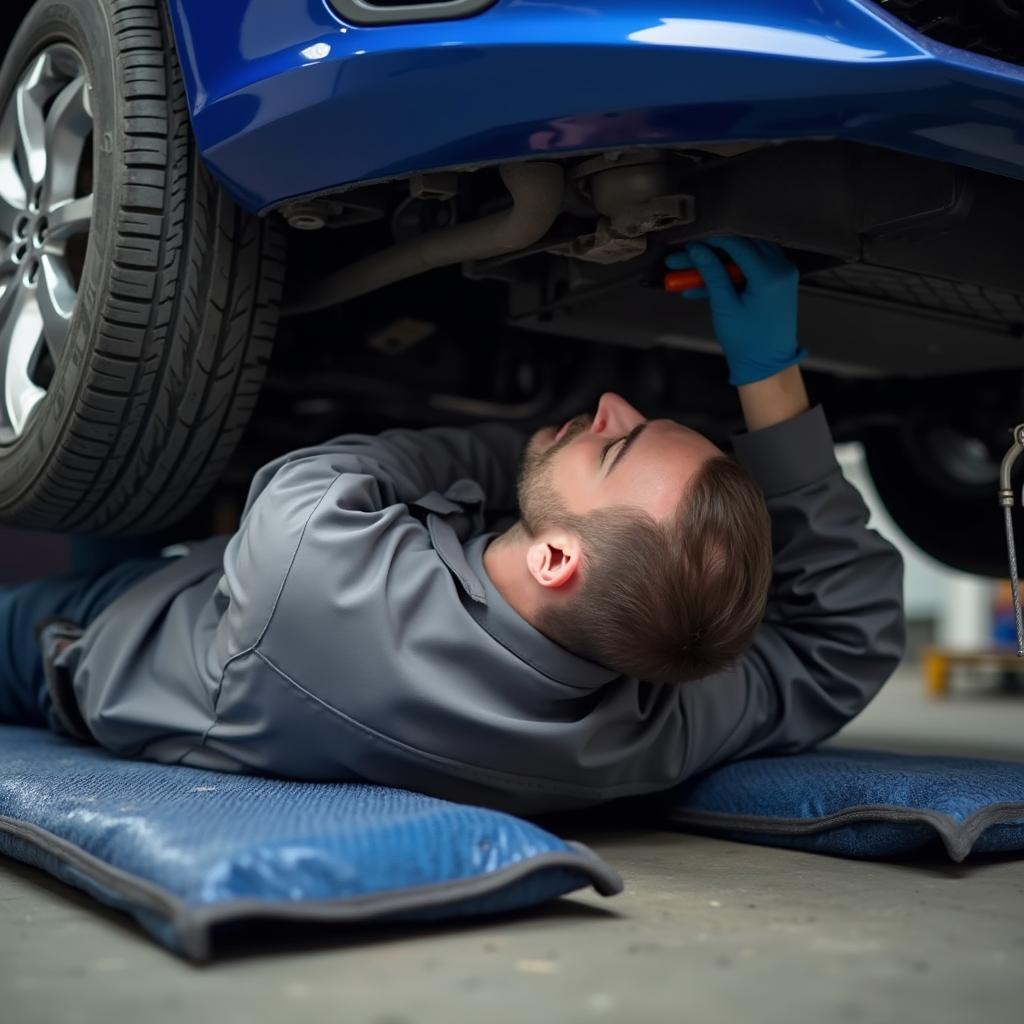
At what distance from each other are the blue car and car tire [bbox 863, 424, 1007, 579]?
0.61 ft

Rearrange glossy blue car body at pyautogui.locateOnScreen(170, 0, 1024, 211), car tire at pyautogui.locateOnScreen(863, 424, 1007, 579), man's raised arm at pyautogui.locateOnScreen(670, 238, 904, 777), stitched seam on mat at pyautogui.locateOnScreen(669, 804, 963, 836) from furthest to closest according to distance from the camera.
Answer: car tire at pyautogui.locateOnScreen(863, 424, 1007, 579)
man's raised arm at pyautogui.locateOnScreen(670, 238, 904, 777)
stitched seam on mat at pyautogui.locateOnScreen(669, 804, 963, 836)
glossy blue car body at pyautogui.locateOnScreen(170, 0, 1024, 211)

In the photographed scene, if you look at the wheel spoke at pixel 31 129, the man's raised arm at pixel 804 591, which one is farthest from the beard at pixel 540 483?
the wheel spoke at pixel 31 129

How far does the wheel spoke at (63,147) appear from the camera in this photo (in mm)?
1507

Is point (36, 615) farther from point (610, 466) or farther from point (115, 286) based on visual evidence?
point (610, 466)

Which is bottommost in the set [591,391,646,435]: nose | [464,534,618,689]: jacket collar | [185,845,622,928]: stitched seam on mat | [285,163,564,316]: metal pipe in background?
[185,845,622,928]: stitched seam on mat

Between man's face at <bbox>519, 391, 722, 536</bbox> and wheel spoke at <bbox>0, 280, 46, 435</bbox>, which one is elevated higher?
wheel spoke at <bbox>0, 280, 46, 435</bbox>

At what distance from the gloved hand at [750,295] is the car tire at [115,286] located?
1.63 ft

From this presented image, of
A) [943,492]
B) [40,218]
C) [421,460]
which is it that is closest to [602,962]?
[421,460]

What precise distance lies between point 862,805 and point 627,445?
453 millimetres

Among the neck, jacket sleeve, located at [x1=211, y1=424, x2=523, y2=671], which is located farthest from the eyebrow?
jacket sleeve, located at [x1=211, y1=424, x2=523, y2=671]

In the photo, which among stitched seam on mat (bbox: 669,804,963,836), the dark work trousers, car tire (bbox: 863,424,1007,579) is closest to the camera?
stitched seam on mat (bbox: 669,804,963,836)

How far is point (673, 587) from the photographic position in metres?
1.23

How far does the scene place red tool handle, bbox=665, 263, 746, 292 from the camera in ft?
4.52

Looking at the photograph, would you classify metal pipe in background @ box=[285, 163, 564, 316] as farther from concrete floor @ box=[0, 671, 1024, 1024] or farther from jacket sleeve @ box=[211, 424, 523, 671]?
concrete floor @ box=[0, 671, 1024, 1024]
